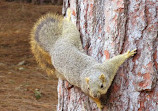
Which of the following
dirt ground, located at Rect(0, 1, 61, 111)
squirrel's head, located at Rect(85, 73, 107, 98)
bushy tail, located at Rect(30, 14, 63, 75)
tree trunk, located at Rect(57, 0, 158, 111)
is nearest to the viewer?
tree trunk, located at Rect(57, 0, 158, 111)

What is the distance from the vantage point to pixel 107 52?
5.80ft

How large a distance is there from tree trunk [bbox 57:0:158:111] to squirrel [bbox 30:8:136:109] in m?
0.05

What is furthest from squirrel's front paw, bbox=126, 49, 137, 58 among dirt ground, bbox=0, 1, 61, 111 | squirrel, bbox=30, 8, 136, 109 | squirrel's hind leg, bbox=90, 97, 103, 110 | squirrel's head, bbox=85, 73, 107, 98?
dirt ground, bbox=0, 1, 61, 111

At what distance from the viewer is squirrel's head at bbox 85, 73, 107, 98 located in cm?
172

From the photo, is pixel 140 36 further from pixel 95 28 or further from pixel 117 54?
pixel 95 28

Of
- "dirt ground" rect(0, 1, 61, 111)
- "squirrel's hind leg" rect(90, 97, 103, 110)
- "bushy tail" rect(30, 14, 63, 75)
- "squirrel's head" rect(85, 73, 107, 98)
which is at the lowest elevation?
"dirt ground" rect(0, 1, 61, 111)

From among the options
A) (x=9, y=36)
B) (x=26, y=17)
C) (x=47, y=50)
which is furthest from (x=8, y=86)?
(x=47, y=50)

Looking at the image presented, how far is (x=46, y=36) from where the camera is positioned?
223 cm

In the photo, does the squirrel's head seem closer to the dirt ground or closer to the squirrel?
Answer: the squirrel

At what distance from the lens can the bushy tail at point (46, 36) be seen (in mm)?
2221

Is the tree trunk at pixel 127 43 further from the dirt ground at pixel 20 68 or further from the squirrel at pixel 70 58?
the dirt ground at pixel 20 68

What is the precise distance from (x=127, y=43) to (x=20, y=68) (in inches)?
143

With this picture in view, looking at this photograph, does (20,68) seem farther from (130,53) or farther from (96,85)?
(130,53)

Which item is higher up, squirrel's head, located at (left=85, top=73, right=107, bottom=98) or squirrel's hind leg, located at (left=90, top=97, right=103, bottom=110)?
squirrel's head, located at (left=85, top=73, right=107, bottom=98)
